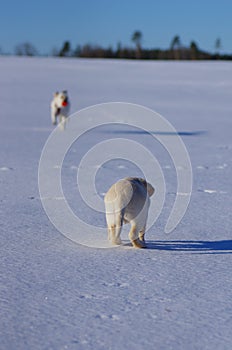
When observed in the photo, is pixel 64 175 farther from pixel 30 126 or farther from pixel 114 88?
pixel 114 88

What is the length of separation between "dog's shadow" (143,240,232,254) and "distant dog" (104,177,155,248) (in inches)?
7.1

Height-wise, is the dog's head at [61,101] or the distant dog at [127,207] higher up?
the distant dog at [127,207]

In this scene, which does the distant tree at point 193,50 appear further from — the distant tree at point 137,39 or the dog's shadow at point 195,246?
the dog's shadow at point 195,246

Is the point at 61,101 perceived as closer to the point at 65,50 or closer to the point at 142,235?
the point at 142,235

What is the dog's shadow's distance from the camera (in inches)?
134

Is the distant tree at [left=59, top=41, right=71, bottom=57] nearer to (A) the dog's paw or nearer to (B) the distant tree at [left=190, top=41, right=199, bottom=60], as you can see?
(B) the distant tree at [left=190, top=41, right=199, bottom=60]

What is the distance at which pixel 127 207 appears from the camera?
324cm

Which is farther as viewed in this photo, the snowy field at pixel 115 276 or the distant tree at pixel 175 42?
the distant tree at pixel 175 42

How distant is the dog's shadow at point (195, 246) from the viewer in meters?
3.41

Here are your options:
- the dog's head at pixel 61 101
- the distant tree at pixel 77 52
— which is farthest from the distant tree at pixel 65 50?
the dog's head at pixel 61 101

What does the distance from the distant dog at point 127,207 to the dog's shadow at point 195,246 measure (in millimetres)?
180

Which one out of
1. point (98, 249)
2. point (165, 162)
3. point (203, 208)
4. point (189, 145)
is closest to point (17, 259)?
point (98, 249)

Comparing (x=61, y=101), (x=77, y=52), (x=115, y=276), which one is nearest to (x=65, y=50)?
(x=77, y=52)

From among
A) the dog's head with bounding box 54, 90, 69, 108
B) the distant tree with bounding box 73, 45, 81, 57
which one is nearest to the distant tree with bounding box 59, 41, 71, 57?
the distant tree with bounding box 73, 45, 81, 57
